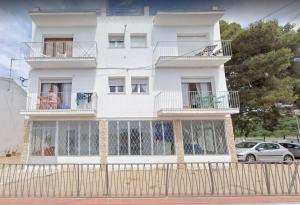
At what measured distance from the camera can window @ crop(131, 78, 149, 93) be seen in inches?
471

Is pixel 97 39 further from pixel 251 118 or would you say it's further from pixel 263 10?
pixel 251 118

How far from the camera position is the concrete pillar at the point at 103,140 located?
11.0 m

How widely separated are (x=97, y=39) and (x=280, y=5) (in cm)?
1073

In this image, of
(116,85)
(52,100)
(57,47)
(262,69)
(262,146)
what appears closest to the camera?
(52,100)

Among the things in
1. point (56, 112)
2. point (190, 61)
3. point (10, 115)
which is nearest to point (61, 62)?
point (56, 112)

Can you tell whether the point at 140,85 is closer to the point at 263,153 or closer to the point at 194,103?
the point at 194,103

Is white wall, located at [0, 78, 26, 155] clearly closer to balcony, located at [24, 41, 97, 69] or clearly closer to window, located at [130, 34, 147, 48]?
balcony, located at [24, 41, 97, 69]

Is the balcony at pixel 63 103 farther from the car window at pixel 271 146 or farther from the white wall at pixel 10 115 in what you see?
the car window at pixel 271 146

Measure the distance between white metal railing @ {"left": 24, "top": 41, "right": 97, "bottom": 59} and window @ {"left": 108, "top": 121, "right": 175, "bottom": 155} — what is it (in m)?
4.01

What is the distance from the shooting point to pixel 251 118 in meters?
17.2

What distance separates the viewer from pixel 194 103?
39.1 feet

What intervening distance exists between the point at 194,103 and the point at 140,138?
133 inches

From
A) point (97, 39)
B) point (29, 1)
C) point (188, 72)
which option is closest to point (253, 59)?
point (188, 72)

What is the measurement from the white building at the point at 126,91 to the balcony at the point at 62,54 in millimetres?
48
